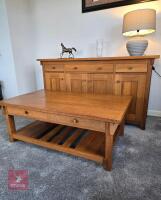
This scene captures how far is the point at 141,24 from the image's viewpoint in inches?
68.1

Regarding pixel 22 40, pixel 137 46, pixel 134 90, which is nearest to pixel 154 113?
pixel 134 90

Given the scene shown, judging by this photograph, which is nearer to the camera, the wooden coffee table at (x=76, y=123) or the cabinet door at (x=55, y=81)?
the wooden coffee table at (x=76, y=123)

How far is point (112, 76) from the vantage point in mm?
1927

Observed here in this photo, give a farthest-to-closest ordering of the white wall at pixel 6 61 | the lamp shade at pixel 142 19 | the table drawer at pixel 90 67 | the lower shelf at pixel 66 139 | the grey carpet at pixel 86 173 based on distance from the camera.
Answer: the white wall at pixel 6 61 → the table drawer at pixel 90 67 → the lamp shade at pixel 142 19 → the lower shelf at pixel 66 139 → the grey carpet at pixel 86 173

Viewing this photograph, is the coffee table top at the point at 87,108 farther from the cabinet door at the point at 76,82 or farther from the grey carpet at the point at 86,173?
the cabinet door at the point at 76,82

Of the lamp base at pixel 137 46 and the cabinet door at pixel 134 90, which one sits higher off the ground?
the lamp base at pixel 137 46

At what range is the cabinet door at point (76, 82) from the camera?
2137mm

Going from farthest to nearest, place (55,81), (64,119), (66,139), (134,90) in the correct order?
(55,81) → (134,90) → (66,139) → (64,119)

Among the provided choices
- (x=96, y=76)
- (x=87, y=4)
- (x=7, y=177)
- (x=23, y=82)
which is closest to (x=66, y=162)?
(x=7, y=177)

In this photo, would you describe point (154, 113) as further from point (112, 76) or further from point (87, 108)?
point (87, 108)

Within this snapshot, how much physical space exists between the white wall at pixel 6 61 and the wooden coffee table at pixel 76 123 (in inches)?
61.1

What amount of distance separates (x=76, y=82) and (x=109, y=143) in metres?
1.25

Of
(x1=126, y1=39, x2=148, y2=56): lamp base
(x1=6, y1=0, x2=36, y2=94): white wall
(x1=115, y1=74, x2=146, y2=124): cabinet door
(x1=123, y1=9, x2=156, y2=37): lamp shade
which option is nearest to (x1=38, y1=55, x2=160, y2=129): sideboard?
(x1=115, y1=74, x2=146, y2=124): cabinet door

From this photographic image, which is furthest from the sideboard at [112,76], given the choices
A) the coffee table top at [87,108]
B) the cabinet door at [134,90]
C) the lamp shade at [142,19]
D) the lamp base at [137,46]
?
the coffee table top at [87,108]
